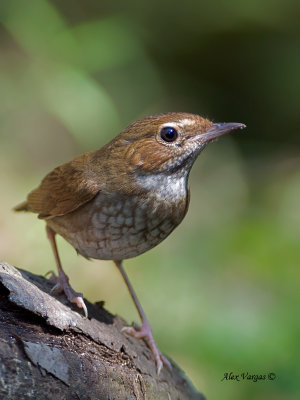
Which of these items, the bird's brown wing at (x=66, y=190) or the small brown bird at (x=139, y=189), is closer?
the small brown bird at (x=139, y=189)

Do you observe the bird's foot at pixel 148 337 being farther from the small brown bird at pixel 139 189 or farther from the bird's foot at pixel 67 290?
the bird's foot at pixel 67 290

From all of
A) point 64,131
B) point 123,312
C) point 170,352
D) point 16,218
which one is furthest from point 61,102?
point 64,131

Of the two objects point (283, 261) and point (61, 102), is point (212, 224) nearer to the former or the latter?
point (283, 261)

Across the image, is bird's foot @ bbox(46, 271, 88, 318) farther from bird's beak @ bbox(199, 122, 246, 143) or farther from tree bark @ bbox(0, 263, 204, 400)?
bird's beak @ bbox(199, 122, 246, 143)

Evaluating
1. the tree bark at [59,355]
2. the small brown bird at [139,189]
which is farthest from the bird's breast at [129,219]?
the tree bark at [59,355]

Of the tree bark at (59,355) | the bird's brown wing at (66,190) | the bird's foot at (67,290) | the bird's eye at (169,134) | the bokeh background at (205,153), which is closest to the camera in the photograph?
the tree bark at (59,355)

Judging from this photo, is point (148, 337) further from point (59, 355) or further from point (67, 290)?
point (59, 355)

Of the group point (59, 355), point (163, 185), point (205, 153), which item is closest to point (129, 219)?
point (163, 185)
